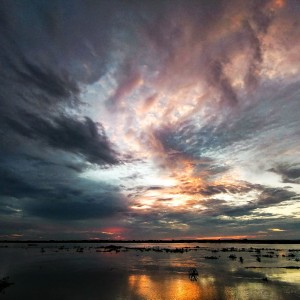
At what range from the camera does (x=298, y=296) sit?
31.9m

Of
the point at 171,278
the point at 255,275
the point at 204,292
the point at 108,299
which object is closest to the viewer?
the point at 108,299

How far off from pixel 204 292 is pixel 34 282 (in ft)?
80.1

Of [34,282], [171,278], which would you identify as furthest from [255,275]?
[34,282]

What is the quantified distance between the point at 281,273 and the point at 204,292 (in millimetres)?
23073

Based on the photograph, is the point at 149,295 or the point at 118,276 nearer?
the point at 149,295

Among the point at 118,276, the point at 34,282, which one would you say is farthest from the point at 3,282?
the point at 118,276

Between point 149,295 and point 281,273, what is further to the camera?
point 281,273

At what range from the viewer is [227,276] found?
4622 cm

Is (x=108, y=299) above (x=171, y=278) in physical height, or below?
below

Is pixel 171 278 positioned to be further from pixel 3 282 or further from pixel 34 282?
pixel 3 282

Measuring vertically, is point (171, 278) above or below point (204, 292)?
above

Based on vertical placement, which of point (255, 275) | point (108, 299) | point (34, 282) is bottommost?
point (108, 299)

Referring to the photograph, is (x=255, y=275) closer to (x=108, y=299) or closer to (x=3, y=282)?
(x=108, y=299)

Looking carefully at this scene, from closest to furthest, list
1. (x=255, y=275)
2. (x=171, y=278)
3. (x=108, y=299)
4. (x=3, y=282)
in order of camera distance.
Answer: (x=108, y=299) → (x=3, y=282) → (x=171, y=278) → (x=255, y=275)
